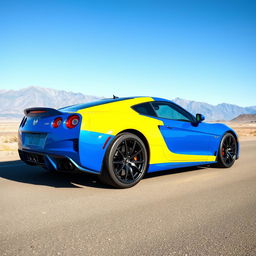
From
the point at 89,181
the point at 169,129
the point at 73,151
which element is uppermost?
the point at 169,129

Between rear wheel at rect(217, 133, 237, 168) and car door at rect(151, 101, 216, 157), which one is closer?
car door at rect(151, 101, 216, 157)

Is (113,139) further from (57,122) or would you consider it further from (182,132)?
(182,132)

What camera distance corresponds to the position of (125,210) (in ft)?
9.96

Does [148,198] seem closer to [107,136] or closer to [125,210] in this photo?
[125,210]

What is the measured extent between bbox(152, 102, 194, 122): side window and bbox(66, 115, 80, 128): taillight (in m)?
1.47

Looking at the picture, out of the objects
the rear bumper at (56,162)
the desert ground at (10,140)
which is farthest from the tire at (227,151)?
the desert ground at (10,140)

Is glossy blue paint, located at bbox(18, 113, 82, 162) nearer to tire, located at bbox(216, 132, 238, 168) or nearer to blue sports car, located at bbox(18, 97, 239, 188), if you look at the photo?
blue sports car, located at bbox(18, 97, 239, 188)

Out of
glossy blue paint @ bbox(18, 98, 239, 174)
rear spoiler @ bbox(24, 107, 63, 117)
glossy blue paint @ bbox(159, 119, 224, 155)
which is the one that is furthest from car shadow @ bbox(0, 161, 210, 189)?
rear spoiler @ bbox(24, 107, 63, 117)

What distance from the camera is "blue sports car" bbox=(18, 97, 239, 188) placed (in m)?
3.66

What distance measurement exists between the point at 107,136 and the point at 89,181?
3.33 ft

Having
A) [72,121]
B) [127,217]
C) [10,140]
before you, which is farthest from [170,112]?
[10,140]

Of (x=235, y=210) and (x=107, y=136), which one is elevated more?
(x=107, y=136)

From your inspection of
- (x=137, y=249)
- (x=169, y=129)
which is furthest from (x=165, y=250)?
(x=169, y=129)

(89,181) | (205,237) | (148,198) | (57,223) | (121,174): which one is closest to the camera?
(205,237)
